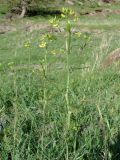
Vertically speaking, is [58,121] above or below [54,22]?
below

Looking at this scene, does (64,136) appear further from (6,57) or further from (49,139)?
(6,57)

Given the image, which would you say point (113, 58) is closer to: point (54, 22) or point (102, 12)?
point (54, 22)

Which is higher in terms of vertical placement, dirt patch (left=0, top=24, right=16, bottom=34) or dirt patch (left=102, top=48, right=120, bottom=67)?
dirt patch (left=102, top=48, right=120, bottom=67)

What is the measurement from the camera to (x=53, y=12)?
38.7 meters

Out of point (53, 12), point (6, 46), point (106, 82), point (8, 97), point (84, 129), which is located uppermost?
point (84, 129)

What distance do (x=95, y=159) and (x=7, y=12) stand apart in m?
32.8

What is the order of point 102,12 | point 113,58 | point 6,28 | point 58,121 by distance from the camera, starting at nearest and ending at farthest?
point 58,121
point 113,58
point 6,28
point 102,12

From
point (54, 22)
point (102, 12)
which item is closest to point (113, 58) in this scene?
point (54, 22)

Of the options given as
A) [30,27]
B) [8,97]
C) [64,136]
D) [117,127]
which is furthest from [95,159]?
[30,27]

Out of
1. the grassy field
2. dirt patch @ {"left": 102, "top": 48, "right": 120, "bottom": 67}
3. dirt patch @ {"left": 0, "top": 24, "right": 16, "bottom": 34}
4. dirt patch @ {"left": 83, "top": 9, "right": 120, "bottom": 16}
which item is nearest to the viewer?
the grassy field

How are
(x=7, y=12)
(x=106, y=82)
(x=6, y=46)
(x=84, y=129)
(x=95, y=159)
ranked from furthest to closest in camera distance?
(x=7, y=12) < (x=6, y=46) < (x=106, y=82) < (x=84, y=129) < (x=95, y=159)

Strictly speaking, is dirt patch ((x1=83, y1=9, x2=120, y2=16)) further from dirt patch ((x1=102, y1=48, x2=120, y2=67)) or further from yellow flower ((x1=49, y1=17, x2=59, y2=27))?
yellow flower ((x1=49, y1=17, x2=59, y2=27))

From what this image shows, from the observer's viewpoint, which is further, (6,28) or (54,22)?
(6,28)

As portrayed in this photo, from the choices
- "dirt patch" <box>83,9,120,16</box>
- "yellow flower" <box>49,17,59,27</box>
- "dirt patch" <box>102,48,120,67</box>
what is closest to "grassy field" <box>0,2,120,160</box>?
"yellow flower" <box>49,17,59,27</box>
